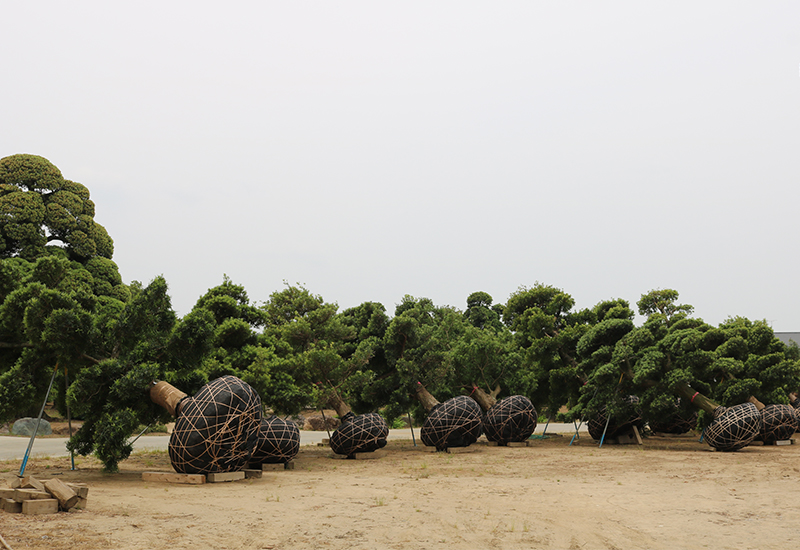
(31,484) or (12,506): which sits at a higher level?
(31,484)

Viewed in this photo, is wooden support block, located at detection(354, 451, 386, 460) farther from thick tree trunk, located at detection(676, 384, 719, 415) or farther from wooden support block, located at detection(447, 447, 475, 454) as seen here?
thick tree trunk, located at detection(676, 384, 719, 415)

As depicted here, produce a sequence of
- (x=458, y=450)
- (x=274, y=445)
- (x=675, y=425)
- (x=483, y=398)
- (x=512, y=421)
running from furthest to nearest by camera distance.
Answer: (x=675, y=425) → (x=483, y=398) → (x=512, y=421) → (x=458, y=450) → (x=274, y=445)

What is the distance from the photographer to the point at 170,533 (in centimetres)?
663

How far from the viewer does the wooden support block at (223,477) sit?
10836mm

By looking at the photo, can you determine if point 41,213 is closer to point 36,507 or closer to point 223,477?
point 223,477

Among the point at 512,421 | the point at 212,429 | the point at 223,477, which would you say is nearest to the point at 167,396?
the point at 212,429

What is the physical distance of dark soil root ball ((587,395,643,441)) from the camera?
20.8m

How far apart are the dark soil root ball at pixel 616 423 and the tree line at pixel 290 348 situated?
44 cm

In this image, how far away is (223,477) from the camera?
36.0 feet

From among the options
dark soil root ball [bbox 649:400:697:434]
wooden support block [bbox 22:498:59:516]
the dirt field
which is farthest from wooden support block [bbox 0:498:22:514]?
dark soil root ball [bbox 649:400:697:434]

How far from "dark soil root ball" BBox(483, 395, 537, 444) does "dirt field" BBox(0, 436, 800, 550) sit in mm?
5561

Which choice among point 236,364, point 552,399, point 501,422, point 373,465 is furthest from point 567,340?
point 236,364

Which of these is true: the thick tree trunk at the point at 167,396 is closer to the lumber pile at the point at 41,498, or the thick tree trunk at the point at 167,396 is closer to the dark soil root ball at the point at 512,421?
the lumber pile at the point at 41,498

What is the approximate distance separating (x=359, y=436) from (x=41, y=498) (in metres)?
10.4
